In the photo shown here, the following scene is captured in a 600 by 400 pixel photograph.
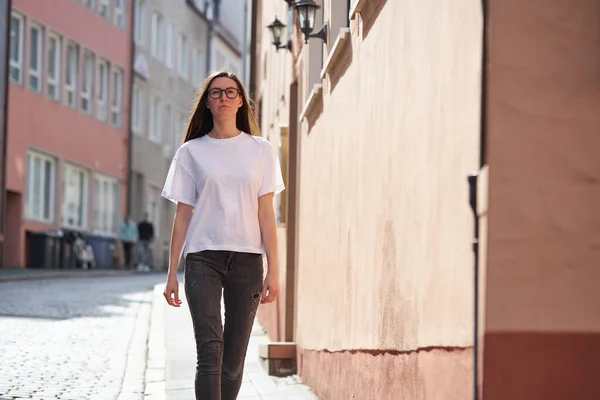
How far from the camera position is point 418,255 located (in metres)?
5.14

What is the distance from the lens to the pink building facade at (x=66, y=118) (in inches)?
1346

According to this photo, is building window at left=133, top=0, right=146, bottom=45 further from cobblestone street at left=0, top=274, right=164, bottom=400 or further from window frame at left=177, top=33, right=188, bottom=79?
cobblestone street at left=0, top=274, right=164, bottom=400

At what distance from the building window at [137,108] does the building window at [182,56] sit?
6210 millimetres

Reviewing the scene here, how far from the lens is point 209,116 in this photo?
Result: 20.7 ft

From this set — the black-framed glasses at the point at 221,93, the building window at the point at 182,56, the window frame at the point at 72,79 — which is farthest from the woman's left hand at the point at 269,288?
the building window at the point at 182,56

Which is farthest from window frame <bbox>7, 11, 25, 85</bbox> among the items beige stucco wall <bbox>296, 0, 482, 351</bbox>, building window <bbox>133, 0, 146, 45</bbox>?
beige stucco wall <bbox>296, 0, 482, 351</bbox>

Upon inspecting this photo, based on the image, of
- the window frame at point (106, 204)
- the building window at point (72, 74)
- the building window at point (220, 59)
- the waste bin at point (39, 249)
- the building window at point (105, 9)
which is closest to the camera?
the waste bin at point (39, 249)

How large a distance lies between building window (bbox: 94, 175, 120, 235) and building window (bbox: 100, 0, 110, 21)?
5003 mm

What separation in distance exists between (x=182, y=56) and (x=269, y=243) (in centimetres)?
4787

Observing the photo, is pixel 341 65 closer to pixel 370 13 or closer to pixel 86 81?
pixel 370 13

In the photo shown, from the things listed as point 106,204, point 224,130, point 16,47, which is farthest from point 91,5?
point 224,130

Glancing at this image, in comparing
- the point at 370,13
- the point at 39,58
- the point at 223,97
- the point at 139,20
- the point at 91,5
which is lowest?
the point at 223,97

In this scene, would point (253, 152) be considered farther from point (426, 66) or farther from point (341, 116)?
point (341, 116)

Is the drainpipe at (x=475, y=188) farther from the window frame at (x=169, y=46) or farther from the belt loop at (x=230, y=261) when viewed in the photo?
the window frame at (x=169, y=46)
